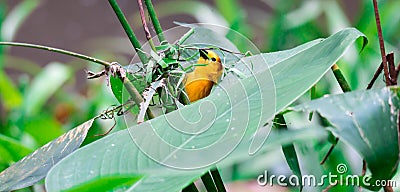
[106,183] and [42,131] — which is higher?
[42,131]

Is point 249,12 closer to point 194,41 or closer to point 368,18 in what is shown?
point 368,18

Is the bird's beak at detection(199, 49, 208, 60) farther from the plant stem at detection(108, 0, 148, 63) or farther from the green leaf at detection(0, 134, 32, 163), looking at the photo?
the green leaf at detection(0, 134, 32, 163)

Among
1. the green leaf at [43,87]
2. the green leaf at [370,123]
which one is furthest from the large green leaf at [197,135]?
the green leaf at [43,87]

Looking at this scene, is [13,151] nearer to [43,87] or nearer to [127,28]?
[127,28]

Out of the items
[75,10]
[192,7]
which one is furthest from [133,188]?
[75,10]

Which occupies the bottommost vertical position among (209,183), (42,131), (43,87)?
(209,183)

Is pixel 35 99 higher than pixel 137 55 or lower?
higher

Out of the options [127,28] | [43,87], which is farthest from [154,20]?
[43,87]
